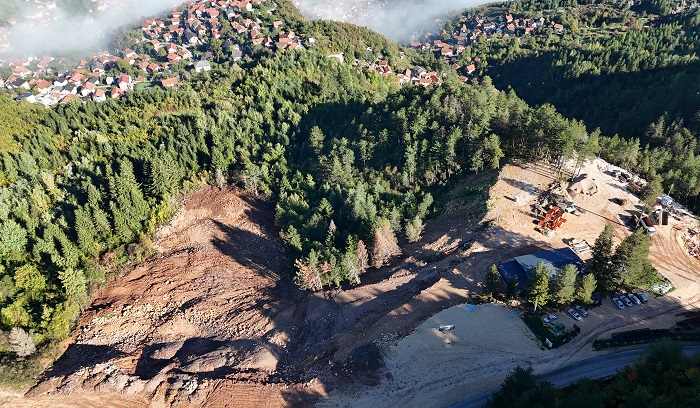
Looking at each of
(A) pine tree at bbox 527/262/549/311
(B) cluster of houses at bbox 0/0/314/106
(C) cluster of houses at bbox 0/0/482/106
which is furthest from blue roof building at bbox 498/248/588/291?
(B) cluster of houses at bbox 0/0/314/106

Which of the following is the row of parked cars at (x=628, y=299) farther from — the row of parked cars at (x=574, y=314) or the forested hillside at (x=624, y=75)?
the forested hillside at (x=624, y=75)

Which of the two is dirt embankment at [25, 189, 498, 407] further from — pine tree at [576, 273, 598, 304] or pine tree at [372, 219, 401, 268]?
pine tree at [576, 273, 598, 304]

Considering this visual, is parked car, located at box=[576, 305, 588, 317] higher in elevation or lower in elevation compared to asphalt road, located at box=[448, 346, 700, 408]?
higher

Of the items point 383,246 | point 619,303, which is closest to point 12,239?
point 383,246

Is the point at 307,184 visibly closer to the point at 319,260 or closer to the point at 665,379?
the point at 319,260

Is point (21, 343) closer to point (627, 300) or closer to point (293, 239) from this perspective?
point (293, 239)

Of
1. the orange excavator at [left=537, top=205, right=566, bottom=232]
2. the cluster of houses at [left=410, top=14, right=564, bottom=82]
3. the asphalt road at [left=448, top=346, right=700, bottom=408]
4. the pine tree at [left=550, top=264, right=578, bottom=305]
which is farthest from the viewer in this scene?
the cluster of houses at [left=410, top=14, right=564, bottom=82]
